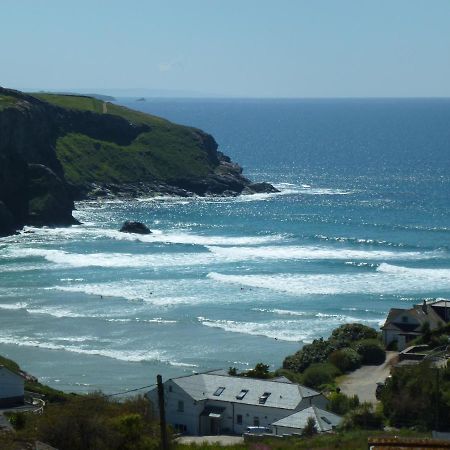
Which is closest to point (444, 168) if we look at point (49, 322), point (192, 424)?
point (49, 322)

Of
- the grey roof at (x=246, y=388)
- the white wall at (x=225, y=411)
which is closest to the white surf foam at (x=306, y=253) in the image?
the grey roof at (x=246, y=388)

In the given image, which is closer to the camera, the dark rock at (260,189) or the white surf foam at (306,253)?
the white surf foam at (306,253)

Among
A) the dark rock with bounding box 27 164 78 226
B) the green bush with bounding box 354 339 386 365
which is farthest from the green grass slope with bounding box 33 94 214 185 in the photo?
the green bush with bounding box 354 339 386 365

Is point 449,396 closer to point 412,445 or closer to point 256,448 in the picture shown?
point 256,448

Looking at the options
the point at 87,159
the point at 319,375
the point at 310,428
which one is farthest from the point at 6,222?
the point at 310,428

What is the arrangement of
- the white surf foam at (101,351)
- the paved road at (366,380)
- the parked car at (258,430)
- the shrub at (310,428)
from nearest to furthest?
the shrub at (310,428), the parked car at (258,430), the paved road at (366,380), the white surf foam at (101,351)

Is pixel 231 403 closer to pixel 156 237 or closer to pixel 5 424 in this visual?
pixel 5 424

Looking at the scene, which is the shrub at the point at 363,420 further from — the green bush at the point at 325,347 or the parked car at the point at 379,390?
the green bush at the point at 325,347
